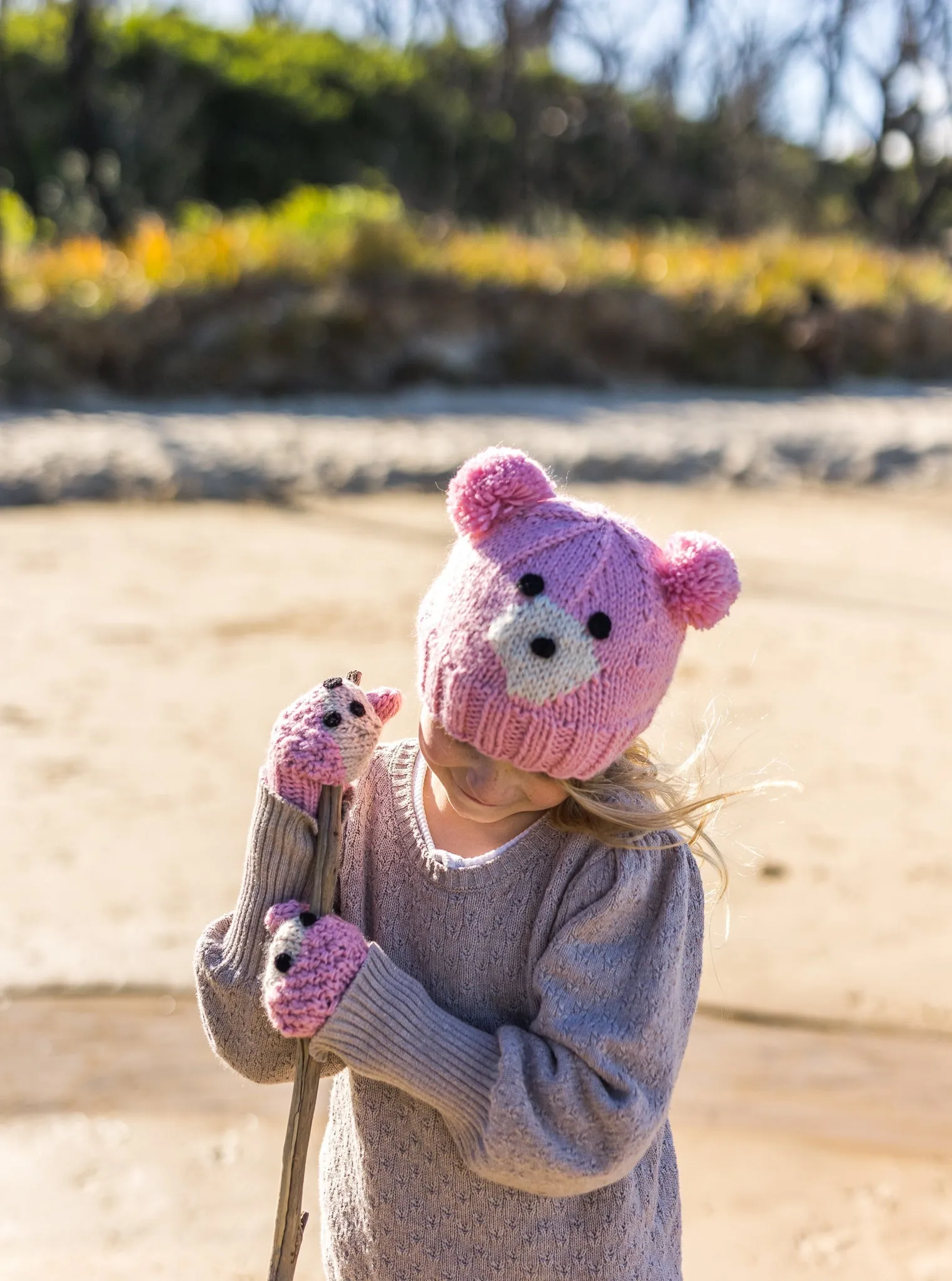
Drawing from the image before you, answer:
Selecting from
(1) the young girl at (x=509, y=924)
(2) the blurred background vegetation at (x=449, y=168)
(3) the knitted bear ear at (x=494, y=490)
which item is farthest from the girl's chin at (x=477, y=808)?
(2) the blurred background vegetation at (x=449, y=168)

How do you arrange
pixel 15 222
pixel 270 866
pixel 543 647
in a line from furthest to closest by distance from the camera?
pixel 15 222 → pixel 270 866 → pixel 543 647

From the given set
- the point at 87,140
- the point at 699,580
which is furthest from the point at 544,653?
the point at 87,140

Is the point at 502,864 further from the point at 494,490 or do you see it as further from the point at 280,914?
the point at 494,490

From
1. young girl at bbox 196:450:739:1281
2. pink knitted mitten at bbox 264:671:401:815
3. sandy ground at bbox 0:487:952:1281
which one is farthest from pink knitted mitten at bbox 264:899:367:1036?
sandy ground at bbox 0:487:952:1281

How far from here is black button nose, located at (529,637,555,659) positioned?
3.72 ft

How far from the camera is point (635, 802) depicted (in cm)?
127

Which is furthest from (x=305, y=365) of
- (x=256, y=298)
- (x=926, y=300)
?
(x=926, y=300)

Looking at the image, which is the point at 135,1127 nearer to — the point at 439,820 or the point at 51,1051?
the point at 51,1051

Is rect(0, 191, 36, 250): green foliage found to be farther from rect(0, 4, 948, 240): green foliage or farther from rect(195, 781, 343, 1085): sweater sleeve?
rect(195, 781, 343, 1085): sweater sleeve

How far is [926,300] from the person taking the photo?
422 inches

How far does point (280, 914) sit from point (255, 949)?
7 cm

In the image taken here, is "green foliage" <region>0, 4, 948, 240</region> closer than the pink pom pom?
No

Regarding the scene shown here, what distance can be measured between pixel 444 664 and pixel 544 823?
200 mm

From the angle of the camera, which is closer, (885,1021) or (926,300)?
(885,1021)
